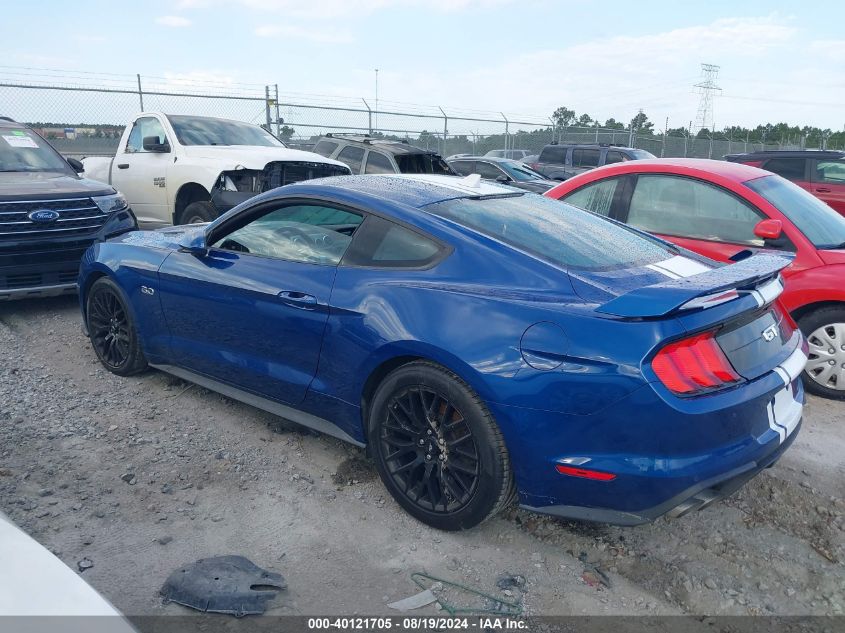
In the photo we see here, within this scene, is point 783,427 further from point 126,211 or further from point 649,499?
point 126,211

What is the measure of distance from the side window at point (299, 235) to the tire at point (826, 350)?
11.0 ft

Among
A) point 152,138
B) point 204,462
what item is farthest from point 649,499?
point 152,138

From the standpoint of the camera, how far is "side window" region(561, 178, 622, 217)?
564 cm

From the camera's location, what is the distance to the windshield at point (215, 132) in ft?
29.1

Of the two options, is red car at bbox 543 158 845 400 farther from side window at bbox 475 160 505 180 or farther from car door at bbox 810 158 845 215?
side window at bbox 475 160 505 180

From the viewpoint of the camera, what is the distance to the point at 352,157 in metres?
11.2

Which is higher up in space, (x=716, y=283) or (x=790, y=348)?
(x=716, y=283)

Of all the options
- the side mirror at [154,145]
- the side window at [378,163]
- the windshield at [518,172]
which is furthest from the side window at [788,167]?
the side mirror at [154,145]

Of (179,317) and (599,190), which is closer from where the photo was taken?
(179,317)

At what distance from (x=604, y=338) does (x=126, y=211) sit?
5703 mm

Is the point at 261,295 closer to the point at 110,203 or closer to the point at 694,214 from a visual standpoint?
the point at 694,214

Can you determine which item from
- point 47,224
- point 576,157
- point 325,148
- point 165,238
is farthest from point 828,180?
point 47,224

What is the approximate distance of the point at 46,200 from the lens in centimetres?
612

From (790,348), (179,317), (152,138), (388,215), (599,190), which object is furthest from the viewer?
(152,138)
